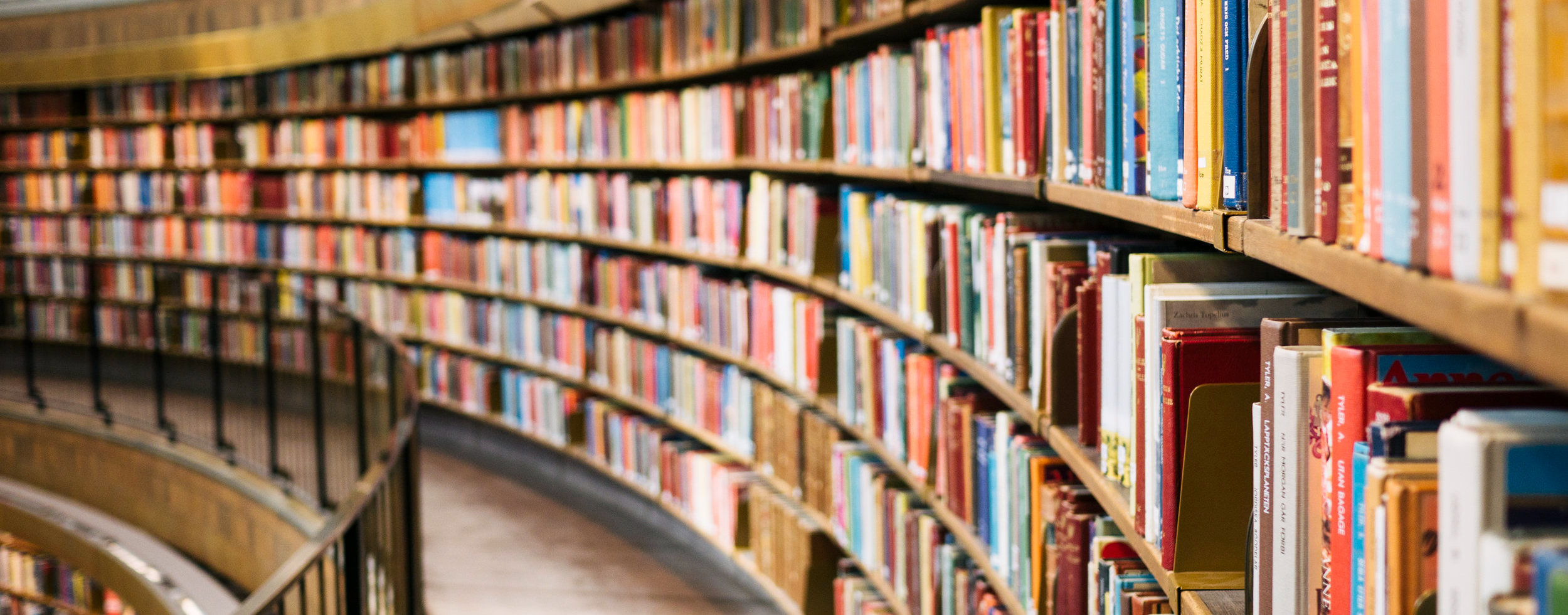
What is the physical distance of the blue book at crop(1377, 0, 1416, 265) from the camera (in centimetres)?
83

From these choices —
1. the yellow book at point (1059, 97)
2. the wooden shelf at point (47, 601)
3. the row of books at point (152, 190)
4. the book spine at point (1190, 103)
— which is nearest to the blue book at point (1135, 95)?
the book spine at point (1190, 103)

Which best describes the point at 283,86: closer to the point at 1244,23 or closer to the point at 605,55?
the point at 605,55

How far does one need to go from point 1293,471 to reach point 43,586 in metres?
8.48

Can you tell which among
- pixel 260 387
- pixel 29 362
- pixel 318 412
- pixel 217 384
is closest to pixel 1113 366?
pixel 318 412

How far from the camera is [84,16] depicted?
9.52 metres

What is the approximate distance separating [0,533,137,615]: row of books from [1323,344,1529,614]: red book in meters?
7.36

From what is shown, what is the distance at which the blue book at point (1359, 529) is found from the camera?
926mm

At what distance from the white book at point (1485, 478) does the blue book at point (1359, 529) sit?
0.15m

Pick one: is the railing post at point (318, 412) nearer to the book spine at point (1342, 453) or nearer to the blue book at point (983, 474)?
the blue book at point (983, 474)

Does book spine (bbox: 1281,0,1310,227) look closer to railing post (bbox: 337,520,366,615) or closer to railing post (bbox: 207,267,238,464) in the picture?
railing post (bbox: 337,520,366,615)

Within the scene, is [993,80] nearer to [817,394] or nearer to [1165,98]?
[1165,98]

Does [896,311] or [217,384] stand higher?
[896,311]

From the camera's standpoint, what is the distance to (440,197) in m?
6.60

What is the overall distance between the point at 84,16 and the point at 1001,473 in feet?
31.1
